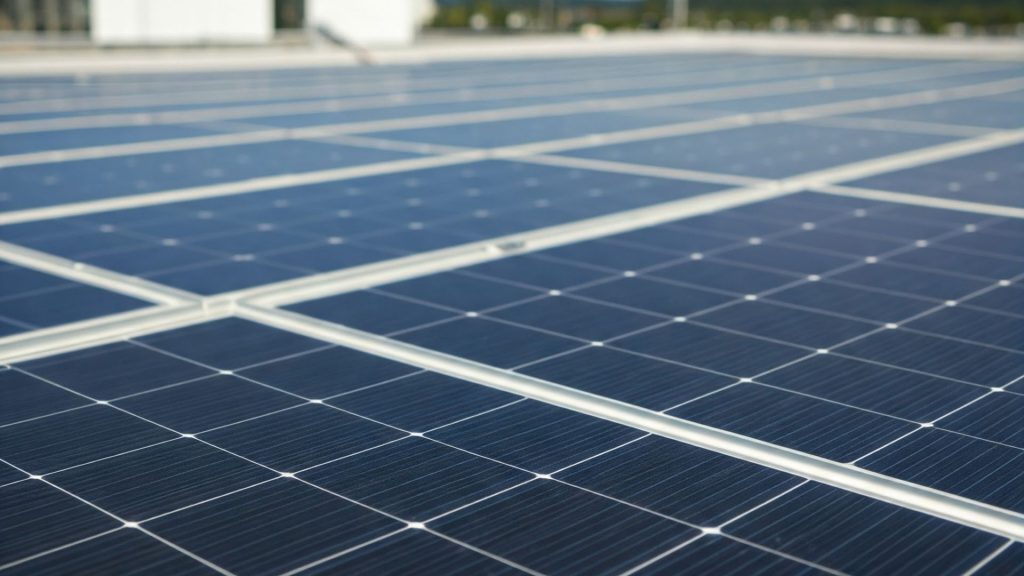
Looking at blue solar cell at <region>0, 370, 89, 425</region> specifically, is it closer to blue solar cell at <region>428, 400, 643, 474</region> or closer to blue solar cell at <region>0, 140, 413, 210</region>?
blue solar cell at <region>428, 400, 643, 474</region>

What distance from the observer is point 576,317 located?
35.2 feet

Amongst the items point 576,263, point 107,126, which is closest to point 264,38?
point 107,126

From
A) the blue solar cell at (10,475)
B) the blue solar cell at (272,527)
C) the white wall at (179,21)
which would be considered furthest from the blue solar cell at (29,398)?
the white wall at (179,21)

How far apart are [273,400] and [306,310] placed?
103 inches

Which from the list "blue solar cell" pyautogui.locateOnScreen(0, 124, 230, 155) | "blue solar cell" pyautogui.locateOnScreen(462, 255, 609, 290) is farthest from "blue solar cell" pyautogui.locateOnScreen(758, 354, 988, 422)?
"blue solar cell" pyautogui.locateOnScreen(0, 124, 230, 155)

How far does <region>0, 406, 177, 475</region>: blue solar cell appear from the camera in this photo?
24.0ft

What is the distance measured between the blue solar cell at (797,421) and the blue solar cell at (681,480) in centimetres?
47

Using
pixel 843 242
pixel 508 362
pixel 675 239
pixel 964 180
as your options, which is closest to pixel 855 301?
pixel 843 242

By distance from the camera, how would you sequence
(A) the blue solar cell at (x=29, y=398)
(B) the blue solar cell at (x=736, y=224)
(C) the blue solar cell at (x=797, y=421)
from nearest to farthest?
(C) the blue solar cell at (x=797, y=421) → (A) the blue solar cell at (x=29, y=398) → (B) the blue solar cell at (x=736, y=224)

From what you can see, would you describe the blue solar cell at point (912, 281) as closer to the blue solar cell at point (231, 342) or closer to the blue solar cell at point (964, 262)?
the blue solar cell at point (964, 262)

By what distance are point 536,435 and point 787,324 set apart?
335cm

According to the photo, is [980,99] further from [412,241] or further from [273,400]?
[273,400]

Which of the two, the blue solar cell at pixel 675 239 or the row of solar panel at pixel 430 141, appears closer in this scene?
the blue solar cell at pixel 675 239

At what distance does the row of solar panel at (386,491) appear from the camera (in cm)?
615
